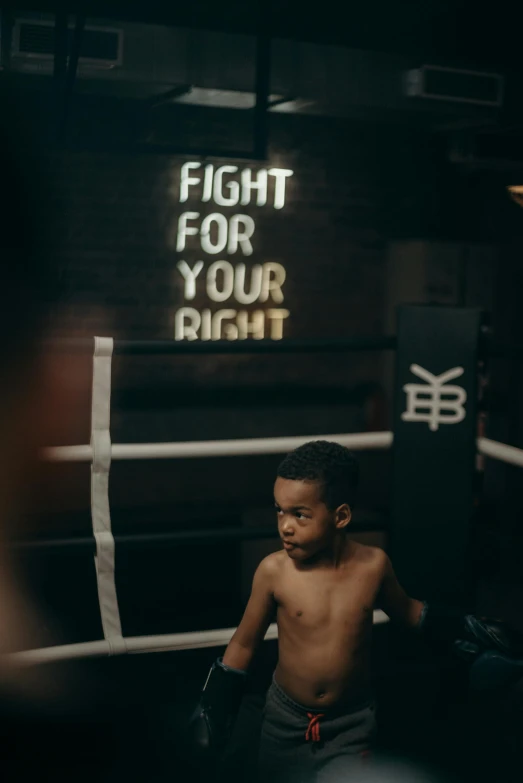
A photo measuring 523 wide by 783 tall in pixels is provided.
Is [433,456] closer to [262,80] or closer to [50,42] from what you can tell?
[262,80]

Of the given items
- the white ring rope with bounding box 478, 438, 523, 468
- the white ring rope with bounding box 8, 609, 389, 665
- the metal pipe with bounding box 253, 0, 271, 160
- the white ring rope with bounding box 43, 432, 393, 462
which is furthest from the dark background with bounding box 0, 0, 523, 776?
the white ring rope with bounding box 478, 438, 523, 468

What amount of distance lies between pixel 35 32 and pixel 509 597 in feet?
10.3

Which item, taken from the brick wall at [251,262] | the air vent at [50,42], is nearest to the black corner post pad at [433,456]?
the air vent at [50,42]

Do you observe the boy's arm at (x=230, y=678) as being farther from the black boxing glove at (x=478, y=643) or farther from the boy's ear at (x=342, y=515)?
the black boxing glove at (x=478, y=643)

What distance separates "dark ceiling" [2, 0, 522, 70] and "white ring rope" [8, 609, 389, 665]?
2064mm

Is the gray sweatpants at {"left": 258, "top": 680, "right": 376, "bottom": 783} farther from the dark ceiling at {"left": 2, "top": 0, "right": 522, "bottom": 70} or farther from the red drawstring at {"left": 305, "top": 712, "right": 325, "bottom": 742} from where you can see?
the dark ceiling at {"left": 2, "top": 0, "right": 522, "bottom": 70}

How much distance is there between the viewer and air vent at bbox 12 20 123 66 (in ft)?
13.0

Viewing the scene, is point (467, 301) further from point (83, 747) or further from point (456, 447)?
point (83, 747)

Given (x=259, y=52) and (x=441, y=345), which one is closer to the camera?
(x=441, y=345)

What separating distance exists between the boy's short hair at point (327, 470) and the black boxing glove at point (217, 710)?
35 cm

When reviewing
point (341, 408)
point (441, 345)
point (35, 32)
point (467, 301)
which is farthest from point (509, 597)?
point (35, 32)

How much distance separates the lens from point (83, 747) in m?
2.00

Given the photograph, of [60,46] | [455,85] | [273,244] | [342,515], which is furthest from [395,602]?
[273,244]

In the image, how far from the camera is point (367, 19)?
355 centimetres
